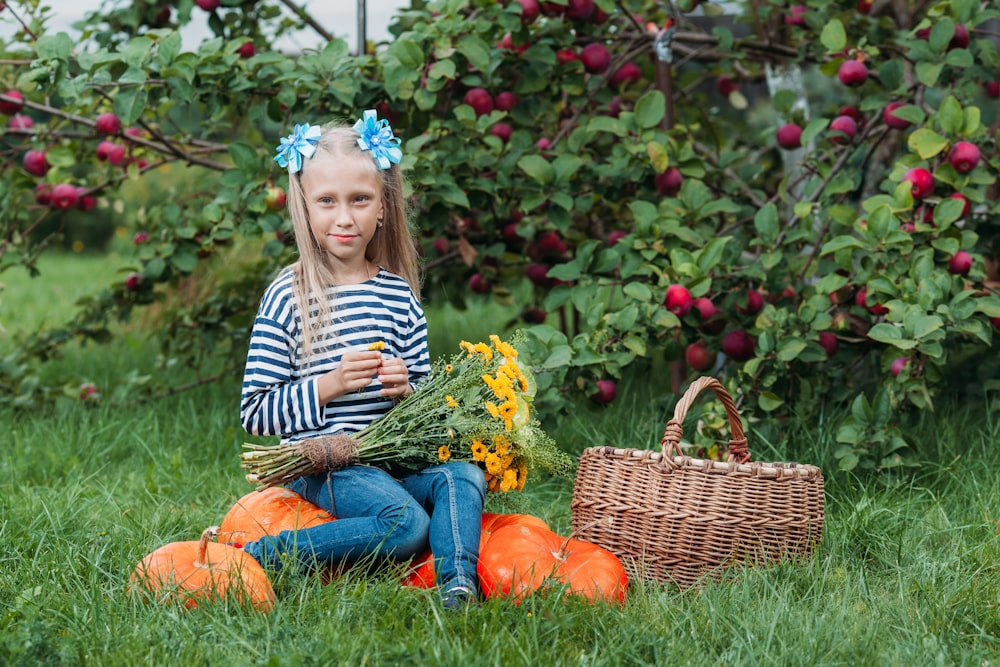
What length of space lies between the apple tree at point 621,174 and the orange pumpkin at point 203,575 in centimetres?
99

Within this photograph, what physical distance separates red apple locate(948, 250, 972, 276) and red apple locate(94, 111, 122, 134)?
2.32m

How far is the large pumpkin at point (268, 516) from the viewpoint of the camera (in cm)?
224

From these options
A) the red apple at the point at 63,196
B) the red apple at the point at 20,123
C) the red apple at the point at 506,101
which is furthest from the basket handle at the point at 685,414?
the red apple at the point at 20,123

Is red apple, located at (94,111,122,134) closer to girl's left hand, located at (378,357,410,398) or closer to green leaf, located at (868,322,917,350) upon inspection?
girl's left hand, located at (378,357,410,398)

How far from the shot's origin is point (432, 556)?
217cm

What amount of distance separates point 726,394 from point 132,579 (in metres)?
1.29

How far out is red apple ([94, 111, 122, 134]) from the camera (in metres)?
3.18

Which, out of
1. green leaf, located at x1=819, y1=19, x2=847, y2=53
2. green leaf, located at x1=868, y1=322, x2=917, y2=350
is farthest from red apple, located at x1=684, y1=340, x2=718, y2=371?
green leaf, located at x1=819, y1=19, x2=847, y2=53

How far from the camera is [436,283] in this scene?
13.4 ft

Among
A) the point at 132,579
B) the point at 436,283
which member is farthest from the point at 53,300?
the point at 132,579

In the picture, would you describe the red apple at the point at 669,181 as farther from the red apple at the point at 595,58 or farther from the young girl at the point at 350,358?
the young girl at the point at 350,358

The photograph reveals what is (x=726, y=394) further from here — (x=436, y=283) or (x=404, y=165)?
(x=436, y=283)

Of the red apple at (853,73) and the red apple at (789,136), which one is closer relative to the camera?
the red apple at (853,73)

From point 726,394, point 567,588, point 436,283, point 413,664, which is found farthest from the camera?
point 436,283
